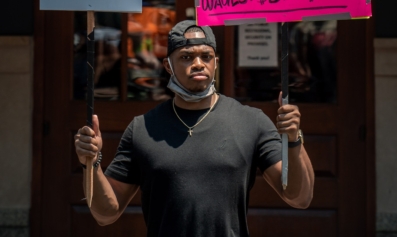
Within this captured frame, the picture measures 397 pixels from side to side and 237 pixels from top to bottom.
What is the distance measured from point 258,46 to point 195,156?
275 cm

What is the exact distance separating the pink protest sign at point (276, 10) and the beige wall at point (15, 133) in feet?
8.74

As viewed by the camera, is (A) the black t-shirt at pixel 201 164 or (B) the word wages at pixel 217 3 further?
(B) the word wages at pixel 217 3

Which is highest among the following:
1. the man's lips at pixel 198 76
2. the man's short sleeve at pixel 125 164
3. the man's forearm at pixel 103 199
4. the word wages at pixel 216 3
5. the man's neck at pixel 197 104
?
the word wages at pixel 216 3

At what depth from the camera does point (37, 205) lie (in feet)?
18.0

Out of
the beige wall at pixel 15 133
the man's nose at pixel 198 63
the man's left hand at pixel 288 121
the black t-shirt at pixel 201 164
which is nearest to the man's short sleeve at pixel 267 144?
the black t-shirt at pixel 201 164

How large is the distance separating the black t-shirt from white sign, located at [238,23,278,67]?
2.52 metres

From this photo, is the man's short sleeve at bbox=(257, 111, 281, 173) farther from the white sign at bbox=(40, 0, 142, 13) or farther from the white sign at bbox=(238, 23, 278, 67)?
the white sign at bbox=(238, 23, 278, 67)

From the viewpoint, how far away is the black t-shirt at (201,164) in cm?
283

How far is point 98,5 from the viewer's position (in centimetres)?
302

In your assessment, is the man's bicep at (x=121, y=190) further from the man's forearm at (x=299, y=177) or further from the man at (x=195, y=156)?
the man's forearm at (x=299, y=177)

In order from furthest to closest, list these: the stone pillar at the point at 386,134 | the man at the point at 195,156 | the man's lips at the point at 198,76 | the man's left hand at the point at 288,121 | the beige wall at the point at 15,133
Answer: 1. the beige wall at the point at 15,133
2. the stone pillar at the point at 386,134
3. the man's lips at the point at 198,76
4. the man at the point at 195,156
5. the man's left hand at the point at 288,121

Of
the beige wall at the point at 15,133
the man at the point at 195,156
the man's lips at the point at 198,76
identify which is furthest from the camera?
the beige wall at the point at 15,133

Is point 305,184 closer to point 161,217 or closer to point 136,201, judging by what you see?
point 161,217

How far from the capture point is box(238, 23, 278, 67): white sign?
17.9 ft
